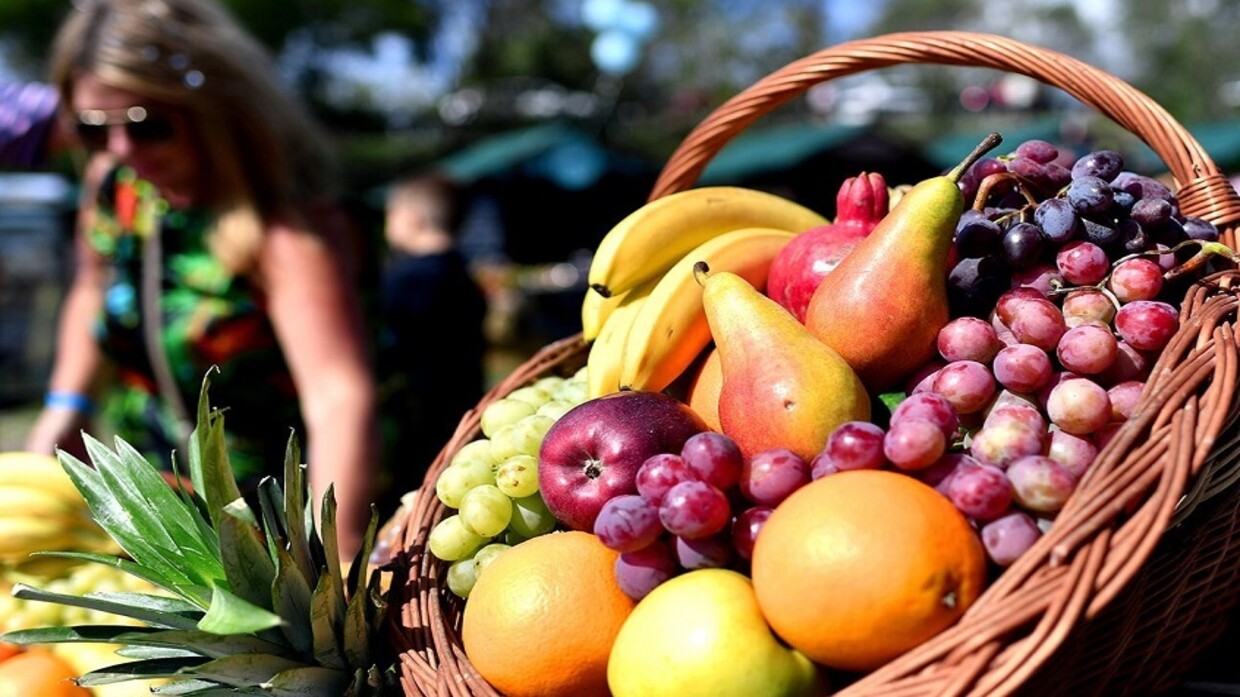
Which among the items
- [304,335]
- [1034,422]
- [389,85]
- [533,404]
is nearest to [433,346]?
[304,335]

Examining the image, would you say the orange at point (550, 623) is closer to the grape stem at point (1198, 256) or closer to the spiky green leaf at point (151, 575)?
the spiky green leaf at point (151, 575)

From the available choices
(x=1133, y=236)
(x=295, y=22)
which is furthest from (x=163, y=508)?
(x=295, y=22)

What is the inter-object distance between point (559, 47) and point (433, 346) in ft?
99.0

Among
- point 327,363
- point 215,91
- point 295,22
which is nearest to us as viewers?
point 327,363

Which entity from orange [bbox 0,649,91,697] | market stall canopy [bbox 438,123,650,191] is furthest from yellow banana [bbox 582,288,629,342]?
market stall canopy [bbox 438,123,650,191]

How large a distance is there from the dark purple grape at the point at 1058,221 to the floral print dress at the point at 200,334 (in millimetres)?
1721

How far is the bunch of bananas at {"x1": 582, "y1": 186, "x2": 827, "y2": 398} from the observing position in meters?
1.29

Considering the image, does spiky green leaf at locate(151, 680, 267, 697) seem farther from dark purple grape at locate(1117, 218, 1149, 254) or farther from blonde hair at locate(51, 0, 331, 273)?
blonde hair at locate(51, 0, 331, 273)

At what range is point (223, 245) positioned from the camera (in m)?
2.14

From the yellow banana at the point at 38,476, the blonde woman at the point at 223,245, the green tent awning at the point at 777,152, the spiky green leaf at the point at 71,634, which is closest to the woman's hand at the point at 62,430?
the blonde woman at the point at 223,245

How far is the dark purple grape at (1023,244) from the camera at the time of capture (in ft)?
3.82

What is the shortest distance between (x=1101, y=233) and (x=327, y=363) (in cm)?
156

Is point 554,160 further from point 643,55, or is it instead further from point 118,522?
point 643,55

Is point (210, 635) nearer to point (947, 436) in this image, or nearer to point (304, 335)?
point (947, 436)
